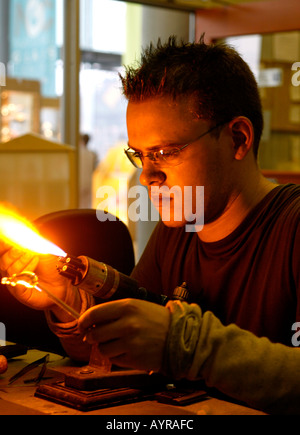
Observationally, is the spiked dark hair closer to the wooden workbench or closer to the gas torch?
the gas torch

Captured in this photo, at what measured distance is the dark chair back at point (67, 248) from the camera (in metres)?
2.40

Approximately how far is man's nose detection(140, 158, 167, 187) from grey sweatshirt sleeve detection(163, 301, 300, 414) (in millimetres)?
512

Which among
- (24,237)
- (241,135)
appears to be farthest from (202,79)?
(24,237)

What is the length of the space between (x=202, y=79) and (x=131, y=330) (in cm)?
80

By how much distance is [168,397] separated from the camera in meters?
1.44

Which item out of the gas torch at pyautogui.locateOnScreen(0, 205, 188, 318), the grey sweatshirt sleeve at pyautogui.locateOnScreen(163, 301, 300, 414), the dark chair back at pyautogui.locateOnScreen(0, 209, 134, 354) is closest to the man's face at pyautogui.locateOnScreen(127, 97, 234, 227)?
the gas torch at pyautogui.locateOnScreen(0, 205, 188, 318)

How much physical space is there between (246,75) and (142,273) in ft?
2.33

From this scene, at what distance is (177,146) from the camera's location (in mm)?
1736

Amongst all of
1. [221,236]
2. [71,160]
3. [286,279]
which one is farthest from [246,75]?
→ [71,160]

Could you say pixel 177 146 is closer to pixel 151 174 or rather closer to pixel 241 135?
pixel 151 174

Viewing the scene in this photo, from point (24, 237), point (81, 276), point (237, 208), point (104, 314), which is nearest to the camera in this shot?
point (104, 314)

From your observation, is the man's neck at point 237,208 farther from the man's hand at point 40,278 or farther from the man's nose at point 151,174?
the man's hand at point 40,278

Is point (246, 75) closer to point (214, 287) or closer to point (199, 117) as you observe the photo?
point (199, 117)

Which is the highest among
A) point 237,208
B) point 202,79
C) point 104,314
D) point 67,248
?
point 202,79
